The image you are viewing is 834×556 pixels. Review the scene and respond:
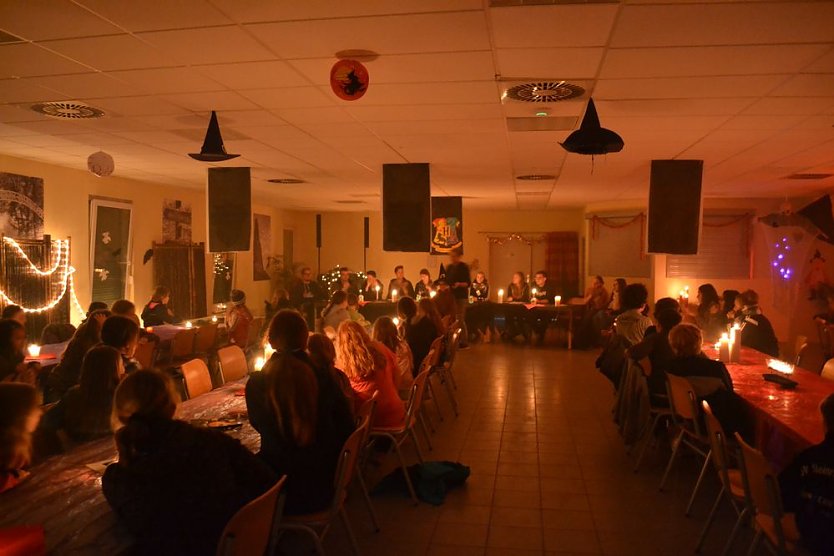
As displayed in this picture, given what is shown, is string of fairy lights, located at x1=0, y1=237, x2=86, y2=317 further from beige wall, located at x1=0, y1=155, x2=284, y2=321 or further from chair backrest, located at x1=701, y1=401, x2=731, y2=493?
chair backrest, located at x1=701, y1=401, x2=731, y2=493

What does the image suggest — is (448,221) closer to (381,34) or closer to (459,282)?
(459,282)

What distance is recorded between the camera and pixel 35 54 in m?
3.55

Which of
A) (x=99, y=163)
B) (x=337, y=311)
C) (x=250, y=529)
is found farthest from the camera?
(x=337, y=311)

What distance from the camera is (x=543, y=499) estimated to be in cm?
436

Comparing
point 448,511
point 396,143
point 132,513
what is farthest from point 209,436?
point 396,143

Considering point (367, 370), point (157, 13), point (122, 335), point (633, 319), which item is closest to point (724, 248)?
point (633, 319)

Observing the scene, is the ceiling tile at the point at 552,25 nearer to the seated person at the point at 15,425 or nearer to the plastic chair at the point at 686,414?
the plastic chair at the point at 686,414

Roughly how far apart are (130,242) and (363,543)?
7301 mm

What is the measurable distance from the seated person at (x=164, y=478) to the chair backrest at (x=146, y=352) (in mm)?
3896

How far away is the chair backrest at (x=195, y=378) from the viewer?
4320 millimetres

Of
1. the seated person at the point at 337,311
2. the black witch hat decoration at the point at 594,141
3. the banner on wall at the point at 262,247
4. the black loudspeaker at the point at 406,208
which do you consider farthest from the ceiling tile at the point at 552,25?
the banner on wall at the point at 262,247

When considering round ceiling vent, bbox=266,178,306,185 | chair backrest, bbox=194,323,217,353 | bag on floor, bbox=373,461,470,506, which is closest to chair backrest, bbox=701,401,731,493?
bag on floor, bbox=373,461,470,506

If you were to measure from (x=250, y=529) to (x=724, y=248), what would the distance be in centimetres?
1198

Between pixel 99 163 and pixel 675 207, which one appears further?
pixel 675 207
